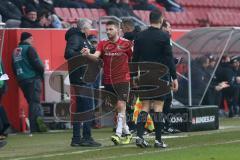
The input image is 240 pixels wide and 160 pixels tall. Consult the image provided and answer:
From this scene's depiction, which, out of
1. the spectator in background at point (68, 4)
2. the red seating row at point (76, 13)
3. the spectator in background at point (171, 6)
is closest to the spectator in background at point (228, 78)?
the red seating row at point (76, 13)

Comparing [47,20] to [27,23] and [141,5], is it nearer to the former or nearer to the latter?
[27,23]

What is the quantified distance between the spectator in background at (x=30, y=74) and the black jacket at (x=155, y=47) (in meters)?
4.76

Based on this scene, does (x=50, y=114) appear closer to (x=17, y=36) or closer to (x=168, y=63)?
(x=17, y=36)

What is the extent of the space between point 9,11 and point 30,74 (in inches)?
133

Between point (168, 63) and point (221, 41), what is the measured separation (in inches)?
344

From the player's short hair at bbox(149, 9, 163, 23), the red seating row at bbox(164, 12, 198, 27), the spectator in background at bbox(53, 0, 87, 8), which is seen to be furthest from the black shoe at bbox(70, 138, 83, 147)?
the red seating row at bbox(164, 12, 198, 27)

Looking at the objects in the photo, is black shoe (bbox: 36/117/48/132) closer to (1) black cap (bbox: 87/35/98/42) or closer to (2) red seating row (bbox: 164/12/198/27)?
(1) black cap (bbox: 87/35/98/42)

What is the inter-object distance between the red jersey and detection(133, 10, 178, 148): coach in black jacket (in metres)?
0.70

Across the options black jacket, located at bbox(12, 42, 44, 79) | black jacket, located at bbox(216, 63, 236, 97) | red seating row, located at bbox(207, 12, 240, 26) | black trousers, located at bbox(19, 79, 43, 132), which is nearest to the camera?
black jacket, located at bbox(12, 42, 44, 79)

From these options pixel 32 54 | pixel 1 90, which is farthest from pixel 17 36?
pixel 1 90

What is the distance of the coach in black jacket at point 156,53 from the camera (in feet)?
46.3

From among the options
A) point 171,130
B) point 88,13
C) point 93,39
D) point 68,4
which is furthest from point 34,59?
point 88,13

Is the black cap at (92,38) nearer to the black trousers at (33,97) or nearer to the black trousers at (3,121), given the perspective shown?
the black trousers at (33,97)

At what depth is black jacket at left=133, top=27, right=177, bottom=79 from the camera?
14133 mm
